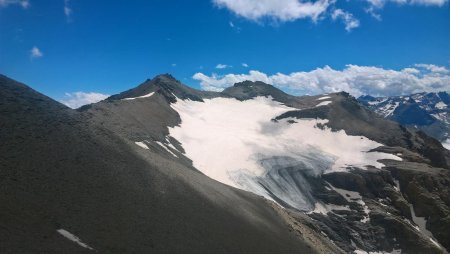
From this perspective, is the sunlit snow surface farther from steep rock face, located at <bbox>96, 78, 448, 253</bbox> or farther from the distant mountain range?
the distant mountain range

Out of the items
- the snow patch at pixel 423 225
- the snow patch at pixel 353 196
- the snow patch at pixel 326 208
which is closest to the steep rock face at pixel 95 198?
the snow patch at pixel 326 208

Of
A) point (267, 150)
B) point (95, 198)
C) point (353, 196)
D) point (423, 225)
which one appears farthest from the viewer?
point (267, 150)

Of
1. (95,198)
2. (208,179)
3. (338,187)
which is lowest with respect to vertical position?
(95,198)

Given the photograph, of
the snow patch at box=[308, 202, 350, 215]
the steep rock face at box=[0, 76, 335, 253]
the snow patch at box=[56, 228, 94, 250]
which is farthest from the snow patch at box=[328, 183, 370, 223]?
the snow patch at box=[56, 228, 94, 250]

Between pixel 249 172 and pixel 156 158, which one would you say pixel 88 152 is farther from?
pixel 249 172

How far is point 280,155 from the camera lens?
13150 cm

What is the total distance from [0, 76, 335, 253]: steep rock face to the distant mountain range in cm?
14

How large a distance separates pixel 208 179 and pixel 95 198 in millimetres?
29047

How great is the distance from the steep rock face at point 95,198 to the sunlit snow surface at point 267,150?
50918 millimetres

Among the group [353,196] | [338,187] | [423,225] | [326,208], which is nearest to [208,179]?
[326,208]

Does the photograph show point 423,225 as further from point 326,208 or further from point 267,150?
point 267,150

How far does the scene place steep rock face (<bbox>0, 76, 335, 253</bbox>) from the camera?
29219 mm

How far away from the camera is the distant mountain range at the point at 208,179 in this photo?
3250 cm

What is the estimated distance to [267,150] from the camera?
136250mm
